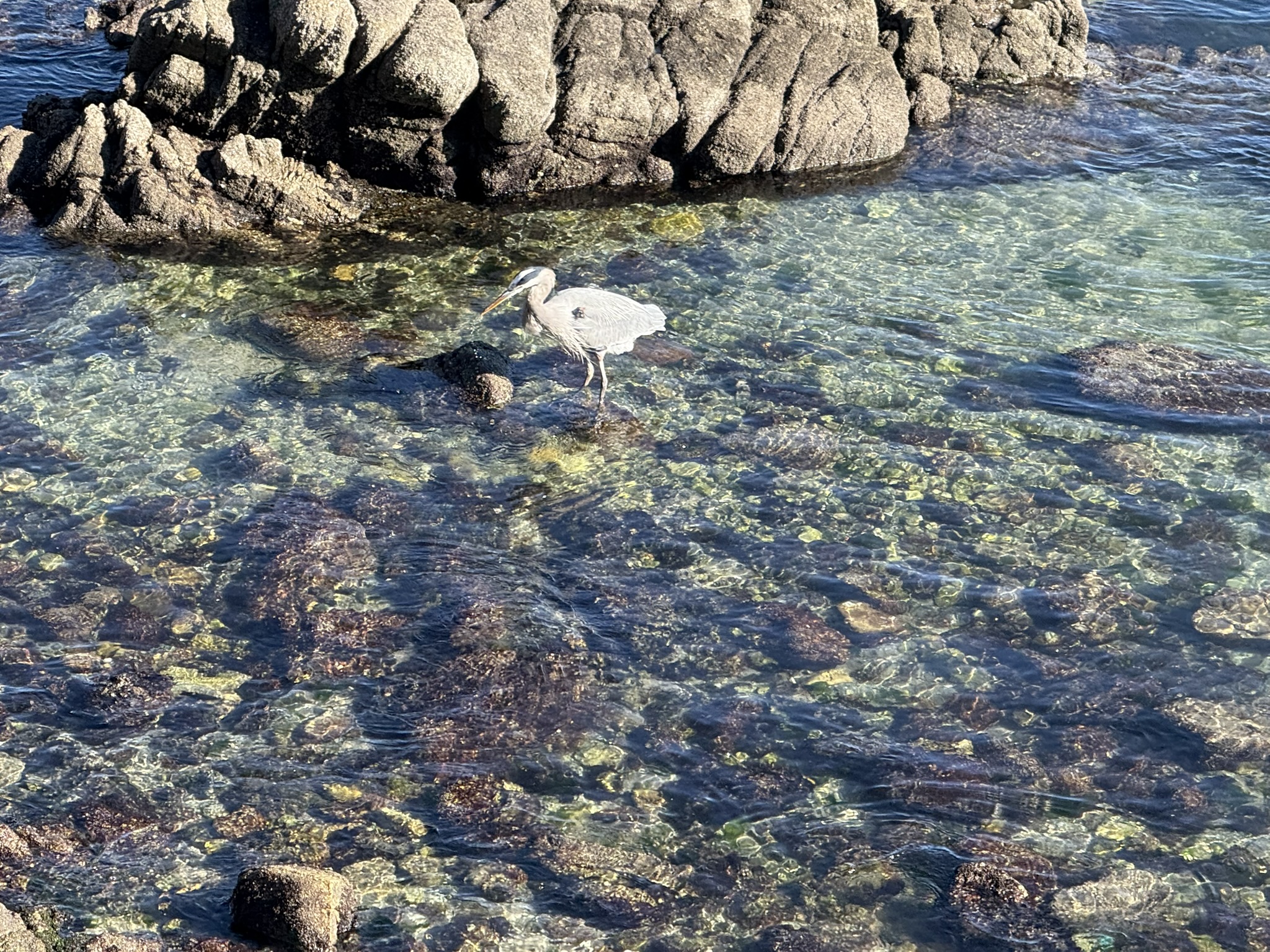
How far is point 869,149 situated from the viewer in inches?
624

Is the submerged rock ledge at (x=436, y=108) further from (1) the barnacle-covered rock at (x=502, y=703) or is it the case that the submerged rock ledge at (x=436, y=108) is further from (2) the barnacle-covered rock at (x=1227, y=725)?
(2) the barnacle-covered rock at (x=1227, y=725)

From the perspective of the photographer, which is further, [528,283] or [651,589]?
[528,283]

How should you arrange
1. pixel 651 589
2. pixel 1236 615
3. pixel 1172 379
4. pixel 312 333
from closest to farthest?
pixel 1236 615
pixel 651 589
pixel 1172 379
pixel 312 333

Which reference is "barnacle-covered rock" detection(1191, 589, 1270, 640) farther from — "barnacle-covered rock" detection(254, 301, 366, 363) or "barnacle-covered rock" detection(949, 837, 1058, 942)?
"barnacle-covered rock" detection(254, 301, 366, 363)

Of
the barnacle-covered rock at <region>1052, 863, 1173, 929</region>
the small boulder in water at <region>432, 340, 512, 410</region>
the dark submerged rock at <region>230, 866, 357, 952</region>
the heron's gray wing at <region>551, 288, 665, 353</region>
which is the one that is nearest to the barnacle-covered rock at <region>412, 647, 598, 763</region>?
the dark submerged rock at <region>230, 866, 357, 952</region>

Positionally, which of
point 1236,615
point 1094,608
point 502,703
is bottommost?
point 502,703

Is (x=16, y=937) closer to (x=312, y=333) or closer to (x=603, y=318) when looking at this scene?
(x=603, y=318)

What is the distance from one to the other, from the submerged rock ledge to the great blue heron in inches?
146

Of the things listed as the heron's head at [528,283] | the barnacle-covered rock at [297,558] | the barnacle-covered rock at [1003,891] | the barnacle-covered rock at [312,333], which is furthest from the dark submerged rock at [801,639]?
the barnacle-covered rock at [312,333]

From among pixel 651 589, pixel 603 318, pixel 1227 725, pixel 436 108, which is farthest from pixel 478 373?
pixel 1227 725

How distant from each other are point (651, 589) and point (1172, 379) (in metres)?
5.70

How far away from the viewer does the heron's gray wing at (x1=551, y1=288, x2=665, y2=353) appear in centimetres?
1120

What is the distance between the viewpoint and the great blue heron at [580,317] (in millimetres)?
11141

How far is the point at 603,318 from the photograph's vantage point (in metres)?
11.3
